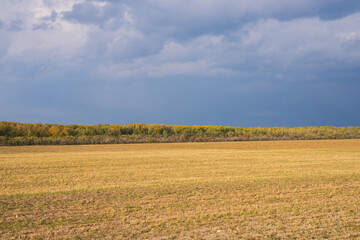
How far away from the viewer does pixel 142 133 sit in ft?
176

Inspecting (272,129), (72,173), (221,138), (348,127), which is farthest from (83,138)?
(348,127)

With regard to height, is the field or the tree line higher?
the tree line

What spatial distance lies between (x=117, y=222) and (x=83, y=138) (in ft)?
126

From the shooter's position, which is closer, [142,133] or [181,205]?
[181,205]

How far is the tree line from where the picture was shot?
141 feet

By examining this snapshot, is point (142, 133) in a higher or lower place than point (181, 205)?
higher

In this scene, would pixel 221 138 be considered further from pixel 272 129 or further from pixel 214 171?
pixel 214 171

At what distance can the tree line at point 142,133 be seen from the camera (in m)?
42.8

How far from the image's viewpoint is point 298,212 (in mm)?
8922

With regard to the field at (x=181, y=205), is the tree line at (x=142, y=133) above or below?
above

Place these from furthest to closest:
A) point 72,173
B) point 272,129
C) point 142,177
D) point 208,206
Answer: point 272,129
point 72,173
point 142,177
point 208,206

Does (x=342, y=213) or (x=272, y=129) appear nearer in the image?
(x=342, y=213)

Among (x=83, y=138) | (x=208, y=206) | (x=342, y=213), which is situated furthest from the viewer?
(x=83, y=138)

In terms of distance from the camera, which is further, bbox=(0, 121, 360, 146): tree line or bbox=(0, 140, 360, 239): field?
bbox=(0, 121, 360, 146): tree line
